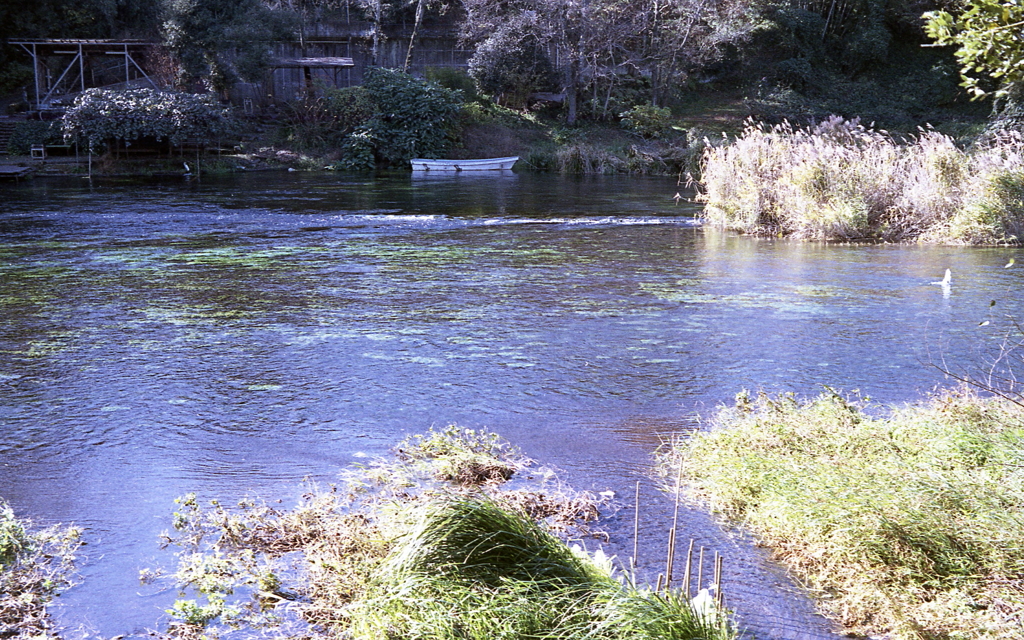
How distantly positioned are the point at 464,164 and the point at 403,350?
80.4 feet

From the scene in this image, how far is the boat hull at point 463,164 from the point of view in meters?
33.0

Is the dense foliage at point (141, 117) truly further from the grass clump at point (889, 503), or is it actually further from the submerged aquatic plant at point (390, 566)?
the grass clump at point (889, 503)

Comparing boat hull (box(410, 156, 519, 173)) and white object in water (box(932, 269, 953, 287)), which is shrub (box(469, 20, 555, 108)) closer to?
boat hull (box(410, 156, 519, 173))

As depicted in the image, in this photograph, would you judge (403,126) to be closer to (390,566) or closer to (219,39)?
(219,39)

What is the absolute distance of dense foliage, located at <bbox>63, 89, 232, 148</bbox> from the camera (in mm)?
29797

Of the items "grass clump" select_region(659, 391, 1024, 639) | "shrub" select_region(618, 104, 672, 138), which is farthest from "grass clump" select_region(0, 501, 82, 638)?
"shrub" select_region(618, 104, 672, 138)

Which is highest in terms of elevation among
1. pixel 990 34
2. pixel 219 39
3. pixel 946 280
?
pixel 219 39

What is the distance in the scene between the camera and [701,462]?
19.9ft

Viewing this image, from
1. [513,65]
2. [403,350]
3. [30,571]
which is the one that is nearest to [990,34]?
[30,571]

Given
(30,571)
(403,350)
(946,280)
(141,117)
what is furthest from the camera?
(141,117)

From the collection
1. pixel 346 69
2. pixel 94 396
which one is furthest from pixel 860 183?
pixel 346 69

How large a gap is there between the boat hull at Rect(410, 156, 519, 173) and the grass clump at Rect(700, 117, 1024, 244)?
16.3 metres

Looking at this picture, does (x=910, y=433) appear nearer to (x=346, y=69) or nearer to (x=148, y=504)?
(x=148, y=504)

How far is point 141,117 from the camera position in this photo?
1185 inches
